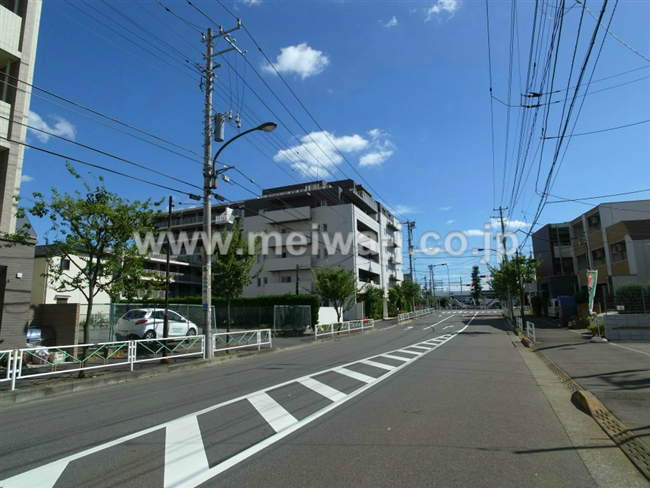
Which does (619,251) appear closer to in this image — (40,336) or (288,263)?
(288,263)

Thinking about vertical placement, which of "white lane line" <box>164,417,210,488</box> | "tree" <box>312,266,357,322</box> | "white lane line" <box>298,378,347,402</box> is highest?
"tree" <box>312,266,357,322</box>

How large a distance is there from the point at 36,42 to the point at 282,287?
33.6 m

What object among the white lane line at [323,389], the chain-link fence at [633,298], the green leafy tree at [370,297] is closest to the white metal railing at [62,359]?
the white lane line at [323,389]

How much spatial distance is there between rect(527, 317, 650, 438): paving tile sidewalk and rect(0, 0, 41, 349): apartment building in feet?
51.4

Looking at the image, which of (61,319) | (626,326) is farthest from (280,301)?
(626,326)

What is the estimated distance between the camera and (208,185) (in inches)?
607

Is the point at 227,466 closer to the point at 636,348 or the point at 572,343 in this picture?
the point at 636,348

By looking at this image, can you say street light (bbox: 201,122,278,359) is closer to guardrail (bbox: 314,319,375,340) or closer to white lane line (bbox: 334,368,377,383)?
white lane line (bbox: 334,368,377,383)

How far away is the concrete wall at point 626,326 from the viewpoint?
1881cm

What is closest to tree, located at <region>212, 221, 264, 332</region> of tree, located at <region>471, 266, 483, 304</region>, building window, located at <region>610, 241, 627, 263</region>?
building window, located at <region>610, 241, 627, 263</region>

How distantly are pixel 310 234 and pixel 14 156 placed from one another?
115 ft

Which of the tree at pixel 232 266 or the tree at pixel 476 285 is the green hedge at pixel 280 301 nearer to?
the tree at pixel 232 266

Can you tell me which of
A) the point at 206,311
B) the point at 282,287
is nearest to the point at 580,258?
the point at 282,287

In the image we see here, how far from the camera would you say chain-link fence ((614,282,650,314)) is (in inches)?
794
